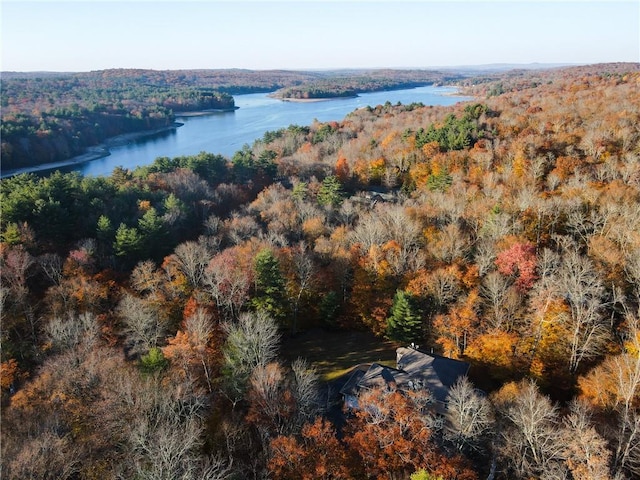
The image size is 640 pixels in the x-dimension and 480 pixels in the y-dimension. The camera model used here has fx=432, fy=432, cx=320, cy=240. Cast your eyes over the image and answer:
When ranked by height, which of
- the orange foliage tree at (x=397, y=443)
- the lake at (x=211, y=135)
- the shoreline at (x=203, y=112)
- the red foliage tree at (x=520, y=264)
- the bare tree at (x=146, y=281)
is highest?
the shoreline at (x=203, y=112)

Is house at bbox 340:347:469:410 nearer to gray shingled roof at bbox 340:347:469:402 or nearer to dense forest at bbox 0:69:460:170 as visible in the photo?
gray shingled roof at bbox 340:347:469:402

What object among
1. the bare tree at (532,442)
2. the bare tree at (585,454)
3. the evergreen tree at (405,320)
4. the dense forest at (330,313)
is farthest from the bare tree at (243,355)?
the bare tree at (585,454)

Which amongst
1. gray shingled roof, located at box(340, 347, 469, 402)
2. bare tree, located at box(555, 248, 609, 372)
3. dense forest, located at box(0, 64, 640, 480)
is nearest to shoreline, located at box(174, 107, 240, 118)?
dense forest, located at box(0, 64, 640, 480)

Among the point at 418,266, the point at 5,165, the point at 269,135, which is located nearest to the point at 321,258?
the point at 418,266

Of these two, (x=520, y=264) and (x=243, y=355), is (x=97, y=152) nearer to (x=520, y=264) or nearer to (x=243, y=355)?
(x=243, y=355)

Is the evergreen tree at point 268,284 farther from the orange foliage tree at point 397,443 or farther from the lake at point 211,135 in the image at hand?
the lake at point 211,135

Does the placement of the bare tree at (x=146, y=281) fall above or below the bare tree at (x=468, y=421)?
above

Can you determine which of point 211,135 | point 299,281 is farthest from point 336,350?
point 211,135
